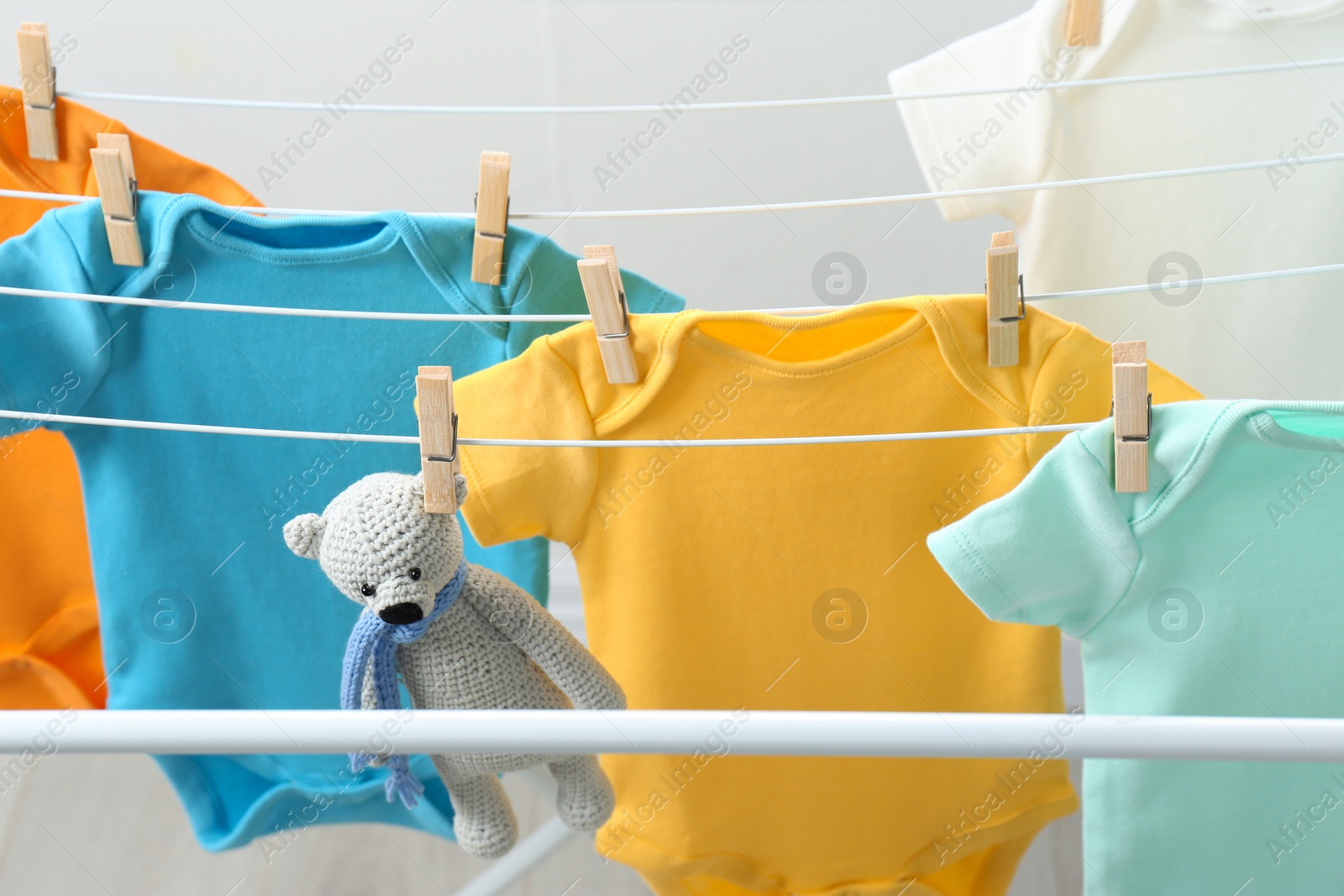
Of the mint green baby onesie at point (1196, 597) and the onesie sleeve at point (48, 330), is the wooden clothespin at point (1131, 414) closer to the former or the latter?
the mint green baby onesie at point (1196, 597)

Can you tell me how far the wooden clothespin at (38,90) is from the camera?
914 mm

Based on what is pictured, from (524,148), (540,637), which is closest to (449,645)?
(540,637)

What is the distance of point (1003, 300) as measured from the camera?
79 centimetres

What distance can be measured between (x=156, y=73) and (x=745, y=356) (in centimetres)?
120

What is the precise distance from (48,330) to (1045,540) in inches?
31.5

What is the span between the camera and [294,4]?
1558 mm

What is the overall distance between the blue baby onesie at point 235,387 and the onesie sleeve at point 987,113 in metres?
0.36

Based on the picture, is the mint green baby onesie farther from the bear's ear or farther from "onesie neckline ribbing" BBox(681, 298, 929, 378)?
the bear's ear

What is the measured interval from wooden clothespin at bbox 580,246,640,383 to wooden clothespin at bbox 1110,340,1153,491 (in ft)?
1.09

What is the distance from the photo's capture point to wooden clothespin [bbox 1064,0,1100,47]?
1.05m

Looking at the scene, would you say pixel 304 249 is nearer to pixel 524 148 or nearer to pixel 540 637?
pixel 540 637

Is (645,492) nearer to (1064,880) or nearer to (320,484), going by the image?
(320,484)

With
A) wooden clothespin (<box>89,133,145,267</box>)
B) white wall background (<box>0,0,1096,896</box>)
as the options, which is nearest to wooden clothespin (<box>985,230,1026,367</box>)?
wooden clothespin (<box>89,133,145,267</box>)

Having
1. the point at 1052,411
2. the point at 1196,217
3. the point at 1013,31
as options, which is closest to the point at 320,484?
the point at 1052,411
